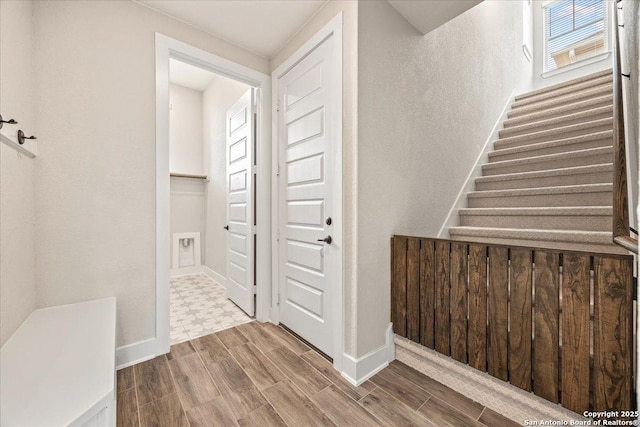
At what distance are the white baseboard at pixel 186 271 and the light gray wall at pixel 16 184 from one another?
2691 millimetres

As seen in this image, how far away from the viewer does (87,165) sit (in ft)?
5.69

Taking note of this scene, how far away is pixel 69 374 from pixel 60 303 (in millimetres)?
957

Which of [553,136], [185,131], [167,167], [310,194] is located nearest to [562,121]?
[553,136]

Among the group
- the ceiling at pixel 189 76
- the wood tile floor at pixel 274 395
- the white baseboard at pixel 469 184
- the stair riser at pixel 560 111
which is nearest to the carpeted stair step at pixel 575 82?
the stair riser at pixel 560 111

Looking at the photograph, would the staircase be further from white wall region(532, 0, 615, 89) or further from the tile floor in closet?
the tile floor in closet

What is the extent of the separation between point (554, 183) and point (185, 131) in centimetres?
488

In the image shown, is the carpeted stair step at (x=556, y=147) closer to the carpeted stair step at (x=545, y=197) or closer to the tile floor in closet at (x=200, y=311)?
the carpeted stair step at (x=545, y=197)

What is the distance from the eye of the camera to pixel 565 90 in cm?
374

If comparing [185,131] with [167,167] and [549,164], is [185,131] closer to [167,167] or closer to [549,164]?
[167,167]

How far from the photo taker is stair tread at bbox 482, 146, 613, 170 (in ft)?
7.86

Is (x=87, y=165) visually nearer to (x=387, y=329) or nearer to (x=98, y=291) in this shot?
(x=98, y=291)

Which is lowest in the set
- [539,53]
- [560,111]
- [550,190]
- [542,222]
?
[542,222]

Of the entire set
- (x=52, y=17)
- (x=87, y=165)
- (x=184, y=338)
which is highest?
(x=52, y=17)

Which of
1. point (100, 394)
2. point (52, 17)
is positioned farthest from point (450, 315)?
→ point (52, 17)
